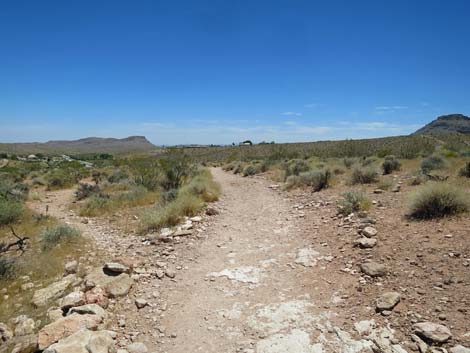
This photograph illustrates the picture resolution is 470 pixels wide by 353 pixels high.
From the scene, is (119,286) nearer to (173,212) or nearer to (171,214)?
(171,214)

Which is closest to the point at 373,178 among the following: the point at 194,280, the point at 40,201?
the point at 194,280

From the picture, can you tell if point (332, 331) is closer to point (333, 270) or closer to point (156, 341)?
point (333, 270)

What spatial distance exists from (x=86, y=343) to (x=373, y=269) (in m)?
4.16

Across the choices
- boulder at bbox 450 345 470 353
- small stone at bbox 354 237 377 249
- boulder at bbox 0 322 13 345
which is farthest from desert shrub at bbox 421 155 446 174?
boulder at bbox 0 322 13 345

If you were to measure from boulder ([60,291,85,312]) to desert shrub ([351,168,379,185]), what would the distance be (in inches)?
407

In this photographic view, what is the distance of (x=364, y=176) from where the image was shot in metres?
11.6

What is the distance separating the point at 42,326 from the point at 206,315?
208 cm

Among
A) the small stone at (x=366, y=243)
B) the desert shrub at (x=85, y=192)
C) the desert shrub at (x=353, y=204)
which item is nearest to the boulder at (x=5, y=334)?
the small stone at (x=366, y=243)

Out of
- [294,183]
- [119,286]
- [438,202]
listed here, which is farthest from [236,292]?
[294,183]

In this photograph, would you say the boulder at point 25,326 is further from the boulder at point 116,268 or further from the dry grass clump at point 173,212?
the dry grass clump at point 173,212

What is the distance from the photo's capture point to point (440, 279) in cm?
423

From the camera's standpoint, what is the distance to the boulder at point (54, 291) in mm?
4473

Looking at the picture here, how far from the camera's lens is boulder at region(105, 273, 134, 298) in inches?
178

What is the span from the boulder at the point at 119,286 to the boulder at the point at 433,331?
3.99 m
